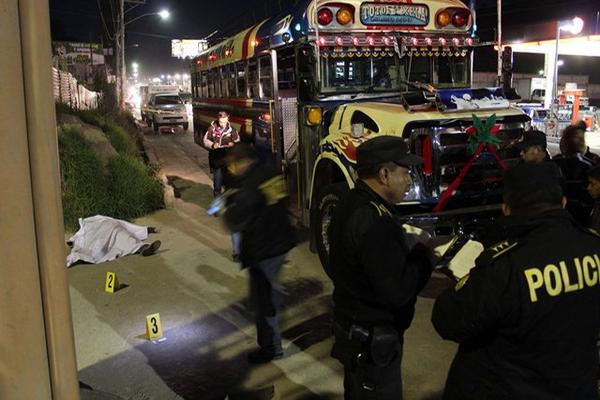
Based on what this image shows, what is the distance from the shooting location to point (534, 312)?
1794 mm

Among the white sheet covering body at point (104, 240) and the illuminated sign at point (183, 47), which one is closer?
the white sheet covering body at point (104, 240)

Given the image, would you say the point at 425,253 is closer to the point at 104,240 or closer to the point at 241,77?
the point at 104,240

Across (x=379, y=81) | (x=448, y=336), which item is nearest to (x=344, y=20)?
(x=379, y=81)

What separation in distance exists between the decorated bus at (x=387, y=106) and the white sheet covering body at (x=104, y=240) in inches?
91.9

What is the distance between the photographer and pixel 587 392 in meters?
1.94

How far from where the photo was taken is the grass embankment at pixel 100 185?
28.3 ft

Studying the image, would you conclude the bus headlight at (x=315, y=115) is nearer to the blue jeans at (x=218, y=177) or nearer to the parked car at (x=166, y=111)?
the blue jeans at (x=218, y=177)

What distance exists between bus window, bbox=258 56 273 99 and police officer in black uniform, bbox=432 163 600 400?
7.26m

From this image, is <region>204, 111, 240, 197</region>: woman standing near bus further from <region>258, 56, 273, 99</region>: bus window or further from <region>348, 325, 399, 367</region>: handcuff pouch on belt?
<region>348, 325, 399, 367</region>: handcuff pouch on belt

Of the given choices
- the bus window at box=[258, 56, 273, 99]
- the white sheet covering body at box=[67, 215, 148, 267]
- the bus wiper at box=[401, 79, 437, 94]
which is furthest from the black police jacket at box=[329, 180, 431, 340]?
the bus window at box=[258, 56, 273, 99]

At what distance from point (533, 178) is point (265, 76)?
7.66 meters

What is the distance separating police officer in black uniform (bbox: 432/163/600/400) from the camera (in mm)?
1804

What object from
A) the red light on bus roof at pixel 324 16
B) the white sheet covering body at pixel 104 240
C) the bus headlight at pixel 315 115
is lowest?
the white sheet covering body at pixel 104 240

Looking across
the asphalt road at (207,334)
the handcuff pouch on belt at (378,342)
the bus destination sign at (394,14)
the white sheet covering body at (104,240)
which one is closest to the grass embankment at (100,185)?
the white sheet covering body at (104,240)
